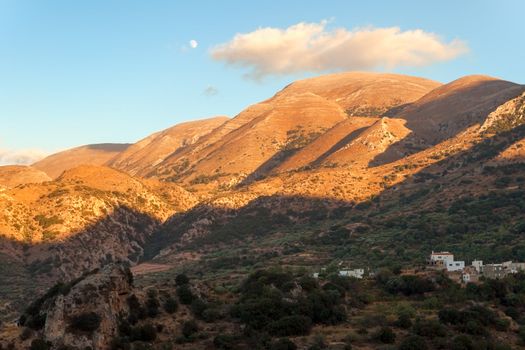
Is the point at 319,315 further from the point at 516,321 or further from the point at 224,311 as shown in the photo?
the point at 516,321

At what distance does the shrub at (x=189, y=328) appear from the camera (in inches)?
1860

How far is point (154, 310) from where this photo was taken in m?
50.2

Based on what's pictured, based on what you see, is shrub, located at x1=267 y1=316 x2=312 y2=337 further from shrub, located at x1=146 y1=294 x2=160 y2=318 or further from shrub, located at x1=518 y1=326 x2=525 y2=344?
shrub, located at x1=518 y1=326 x2=525 y2=344

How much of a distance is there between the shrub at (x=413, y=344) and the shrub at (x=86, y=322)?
21.7 metres

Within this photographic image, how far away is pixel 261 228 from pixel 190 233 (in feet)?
56.3

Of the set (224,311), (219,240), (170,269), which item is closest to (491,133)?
(219,240)

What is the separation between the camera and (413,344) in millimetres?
41969

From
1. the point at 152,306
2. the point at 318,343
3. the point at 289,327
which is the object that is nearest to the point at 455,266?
the point at 289,327

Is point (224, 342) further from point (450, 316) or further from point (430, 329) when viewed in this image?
point (450, 316)

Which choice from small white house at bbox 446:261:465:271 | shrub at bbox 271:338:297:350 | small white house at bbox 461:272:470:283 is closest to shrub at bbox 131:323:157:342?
shrub at bbox 271:338:297:350

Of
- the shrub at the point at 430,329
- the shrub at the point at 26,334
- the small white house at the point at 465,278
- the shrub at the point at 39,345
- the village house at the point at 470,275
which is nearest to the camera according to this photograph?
the shrub at the point at 39,345

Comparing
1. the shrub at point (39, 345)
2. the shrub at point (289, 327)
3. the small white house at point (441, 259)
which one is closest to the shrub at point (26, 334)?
the shrub at point (39, 345)

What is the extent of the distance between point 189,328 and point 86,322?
8.40 m

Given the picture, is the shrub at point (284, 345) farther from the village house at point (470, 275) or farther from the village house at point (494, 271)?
the village house at point (494, 271)
